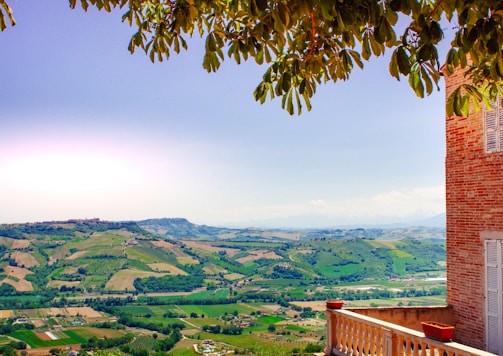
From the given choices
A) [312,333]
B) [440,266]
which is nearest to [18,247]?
[312,333]

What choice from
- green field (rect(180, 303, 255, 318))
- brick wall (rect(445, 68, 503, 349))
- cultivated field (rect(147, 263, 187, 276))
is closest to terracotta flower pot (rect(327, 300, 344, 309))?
brick wall (rect(445, 68, 503, 349))

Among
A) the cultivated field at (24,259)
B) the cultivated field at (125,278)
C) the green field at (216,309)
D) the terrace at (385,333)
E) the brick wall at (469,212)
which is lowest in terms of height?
the green field at (216,309)

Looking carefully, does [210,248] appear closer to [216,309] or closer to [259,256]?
[259,256]

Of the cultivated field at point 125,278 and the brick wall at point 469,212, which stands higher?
the brick wall at point 469,212

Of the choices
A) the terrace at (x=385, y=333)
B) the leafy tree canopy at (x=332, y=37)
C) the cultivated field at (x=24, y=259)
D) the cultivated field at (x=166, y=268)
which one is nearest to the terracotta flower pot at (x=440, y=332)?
the terrace at (x=385, y=333)

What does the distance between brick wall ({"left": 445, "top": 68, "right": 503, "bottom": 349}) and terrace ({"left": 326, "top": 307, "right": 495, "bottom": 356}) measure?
0.47m

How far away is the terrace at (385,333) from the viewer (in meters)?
7.12

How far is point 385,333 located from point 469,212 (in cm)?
309

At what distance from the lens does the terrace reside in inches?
280

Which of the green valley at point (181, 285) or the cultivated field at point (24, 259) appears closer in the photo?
the green valley at point (181, 285)

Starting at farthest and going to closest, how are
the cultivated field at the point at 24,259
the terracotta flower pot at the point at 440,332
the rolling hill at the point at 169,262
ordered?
the cultivated field at the point at 24,259, the rolling hill at the point at 169,262, the terracotta flower pot at the point at 440,332

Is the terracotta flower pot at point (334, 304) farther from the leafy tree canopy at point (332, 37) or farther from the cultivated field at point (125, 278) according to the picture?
the cultivated field at point (125, 278)

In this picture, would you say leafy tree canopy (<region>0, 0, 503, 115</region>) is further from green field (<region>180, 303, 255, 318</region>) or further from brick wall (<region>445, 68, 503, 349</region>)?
green field (<region>180, 303, 255, 318</region>)

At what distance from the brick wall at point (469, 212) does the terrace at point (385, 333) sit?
Result: 0.47 meters
